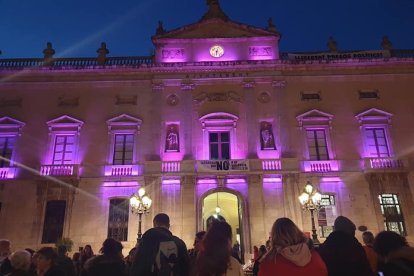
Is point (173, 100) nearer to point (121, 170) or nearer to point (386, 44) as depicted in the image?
point (121, 170)

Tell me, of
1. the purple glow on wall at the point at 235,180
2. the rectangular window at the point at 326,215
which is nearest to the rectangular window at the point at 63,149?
the purple glow on wall at the point at 235,180

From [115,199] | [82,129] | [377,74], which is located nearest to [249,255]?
[115,199]

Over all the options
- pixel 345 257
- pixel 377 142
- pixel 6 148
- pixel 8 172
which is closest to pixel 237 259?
pixel 345 257

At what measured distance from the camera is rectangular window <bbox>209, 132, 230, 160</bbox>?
2198 cm

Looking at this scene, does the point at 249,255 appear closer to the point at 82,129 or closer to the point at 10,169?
the point at 82,129

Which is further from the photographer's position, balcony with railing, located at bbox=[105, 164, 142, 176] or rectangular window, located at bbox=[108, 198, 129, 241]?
balcony with railing, located at bbox=[105, 164, 142, 176]

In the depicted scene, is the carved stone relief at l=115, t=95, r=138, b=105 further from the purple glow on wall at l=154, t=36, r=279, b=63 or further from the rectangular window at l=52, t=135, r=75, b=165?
the rectangular window at l=52, t=135, r=75, b=165

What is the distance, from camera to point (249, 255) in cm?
1930

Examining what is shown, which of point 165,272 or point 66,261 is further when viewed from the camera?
point 66,261

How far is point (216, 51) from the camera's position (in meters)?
24.0

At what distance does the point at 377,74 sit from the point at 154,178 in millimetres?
15666

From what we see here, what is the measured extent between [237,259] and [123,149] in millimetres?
18345

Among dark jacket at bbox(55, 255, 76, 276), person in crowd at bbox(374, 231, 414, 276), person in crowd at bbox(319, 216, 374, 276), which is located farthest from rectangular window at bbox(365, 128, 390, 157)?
dark jacket at bbox(55, 255, 76, 276)

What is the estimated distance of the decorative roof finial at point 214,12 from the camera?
81.0 feet
